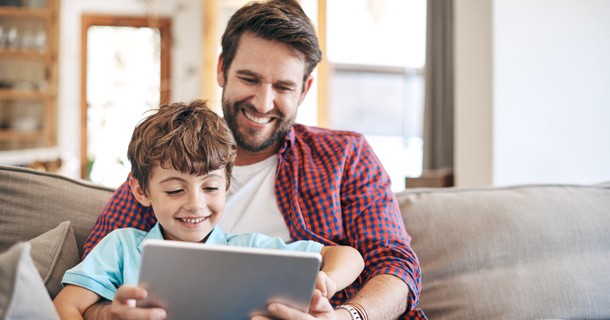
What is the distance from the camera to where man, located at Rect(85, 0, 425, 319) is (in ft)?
5.44

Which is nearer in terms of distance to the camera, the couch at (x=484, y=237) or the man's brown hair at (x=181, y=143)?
the man's brown hair at (x=181, y=143)

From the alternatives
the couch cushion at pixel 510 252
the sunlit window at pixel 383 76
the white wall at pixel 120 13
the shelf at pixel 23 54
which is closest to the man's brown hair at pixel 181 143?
the couch cushion at pixel 510 252

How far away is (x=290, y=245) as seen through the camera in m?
1.60

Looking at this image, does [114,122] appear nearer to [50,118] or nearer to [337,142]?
[50,118]

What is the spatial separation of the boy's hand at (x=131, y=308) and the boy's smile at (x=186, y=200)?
275mm

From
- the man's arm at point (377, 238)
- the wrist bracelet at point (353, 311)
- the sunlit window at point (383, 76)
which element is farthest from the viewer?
the sunlit window at point (383, 76)

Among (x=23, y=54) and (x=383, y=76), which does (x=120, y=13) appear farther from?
(x=383, y=76)

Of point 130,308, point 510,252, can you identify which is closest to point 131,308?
point 130,308

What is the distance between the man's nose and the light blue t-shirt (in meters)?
0.41

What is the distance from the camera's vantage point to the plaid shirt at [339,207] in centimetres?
165

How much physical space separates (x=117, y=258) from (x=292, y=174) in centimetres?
55

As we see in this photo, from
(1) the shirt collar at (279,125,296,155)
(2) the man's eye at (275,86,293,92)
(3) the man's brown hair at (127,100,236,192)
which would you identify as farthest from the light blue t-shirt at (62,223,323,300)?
(2) the man's eye at (275,86,293,92)

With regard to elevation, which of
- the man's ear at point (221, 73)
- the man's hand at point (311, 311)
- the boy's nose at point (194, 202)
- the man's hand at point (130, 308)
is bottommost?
the man's hand at point (311, 311)

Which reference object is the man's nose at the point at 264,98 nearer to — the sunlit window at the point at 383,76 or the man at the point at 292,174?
the man at the point at 292,174
